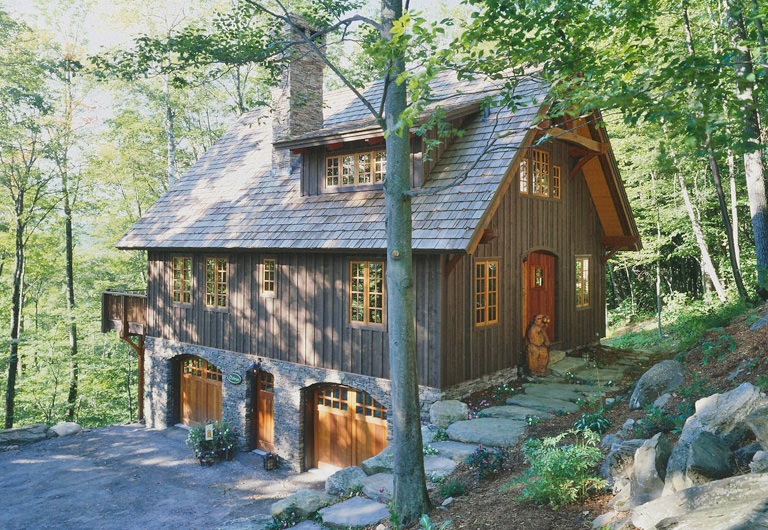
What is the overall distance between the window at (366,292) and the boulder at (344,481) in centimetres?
305

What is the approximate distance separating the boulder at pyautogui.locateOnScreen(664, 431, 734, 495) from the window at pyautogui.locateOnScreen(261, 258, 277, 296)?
371 inches

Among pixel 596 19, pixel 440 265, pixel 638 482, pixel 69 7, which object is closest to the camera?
pixel 638 482

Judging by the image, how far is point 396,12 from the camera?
6.00m

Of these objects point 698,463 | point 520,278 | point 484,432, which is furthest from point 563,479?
point 520,278

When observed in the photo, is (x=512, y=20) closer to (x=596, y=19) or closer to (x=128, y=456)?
(x=596, y=19)

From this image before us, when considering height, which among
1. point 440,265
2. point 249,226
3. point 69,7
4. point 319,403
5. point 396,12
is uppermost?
point 69,7

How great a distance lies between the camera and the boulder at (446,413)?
9.02m

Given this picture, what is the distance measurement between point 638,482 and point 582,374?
24.8 feet

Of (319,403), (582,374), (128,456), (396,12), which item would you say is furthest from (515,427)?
(128,456)

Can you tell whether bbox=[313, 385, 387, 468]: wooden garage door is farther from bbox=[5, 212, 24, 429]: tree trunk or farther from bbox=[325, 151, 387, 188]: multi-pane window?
bbox=[5, 212, 24, 429]: tree trunk

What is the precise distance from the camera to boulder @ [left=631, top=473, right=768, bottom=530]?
2.93m

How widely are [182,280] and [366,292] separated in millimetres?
6453

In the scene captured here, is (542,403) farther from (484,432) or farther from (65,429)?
(65,429)

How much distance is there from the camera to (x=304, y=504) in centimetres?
762
